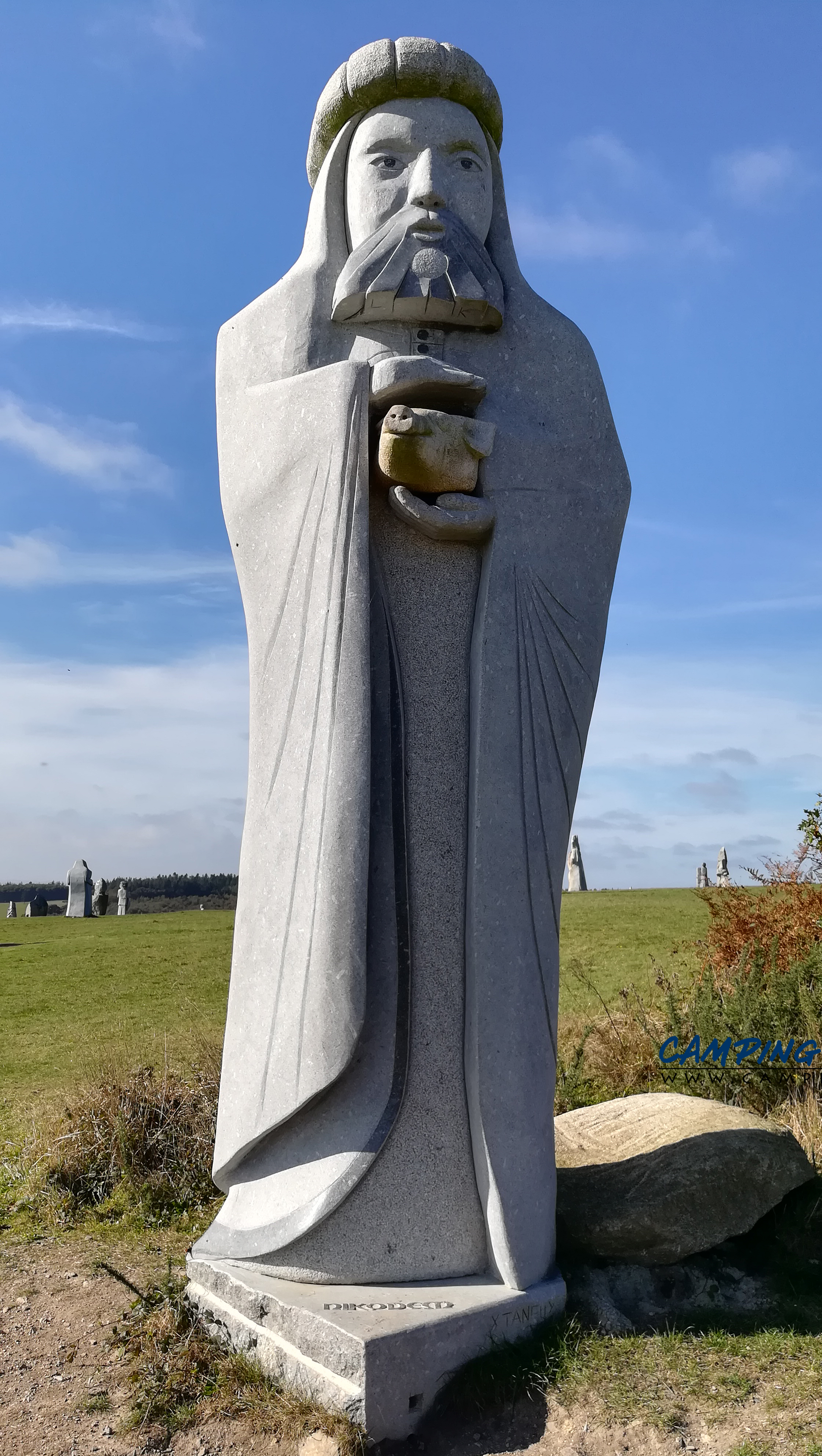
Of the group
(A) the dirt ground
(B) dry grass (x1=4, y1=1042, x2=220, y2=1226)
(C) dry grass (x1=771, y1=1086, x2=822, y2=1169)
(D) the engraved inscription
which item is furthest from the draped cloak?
(C) dry grass (x1=771, y1=1086, x2=822, y2=1169)

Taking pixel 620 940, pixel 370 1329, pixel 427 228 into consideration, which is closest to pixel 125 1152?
pixel 370 1329

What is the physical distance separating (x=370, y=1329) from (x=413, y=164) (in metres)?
4.00

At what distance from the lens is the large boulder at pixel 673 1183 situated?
3.79 metres

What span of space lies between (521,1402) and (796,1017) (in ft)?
15.2

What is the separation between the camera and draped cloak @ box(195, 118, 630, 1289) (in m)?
3.26

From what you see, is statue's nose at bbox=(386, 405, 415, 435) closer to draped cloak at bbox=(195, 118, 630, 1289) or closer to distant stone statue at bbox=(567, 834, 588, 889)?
draped cloak at bbox=(195, 118, 630, 1289)

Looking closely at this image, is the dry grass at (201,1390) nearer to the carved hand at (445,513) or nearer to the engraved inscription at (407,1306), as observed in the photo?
the engraved inscription at (407,1306)

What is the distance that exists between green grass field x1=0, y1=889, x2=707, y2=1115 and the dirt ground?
248cm

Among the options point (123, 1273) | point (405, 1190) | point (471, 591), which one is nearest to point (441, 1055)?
point (405, 1190)

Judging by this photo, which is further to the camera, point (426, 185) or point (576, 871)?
point (576, 871)

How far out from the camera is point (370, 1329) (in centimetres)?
281

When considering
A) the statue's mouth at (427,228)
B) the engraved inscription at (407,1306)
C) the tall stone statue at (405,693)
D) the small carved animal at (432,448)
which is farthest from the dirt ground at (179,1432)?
the statue's mouth at (427,228)

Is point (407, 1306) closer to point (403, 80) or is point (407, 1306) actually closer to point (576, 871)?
point (403, 80)

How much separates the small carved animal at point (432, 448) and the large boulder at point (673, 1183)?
274 centimetres
